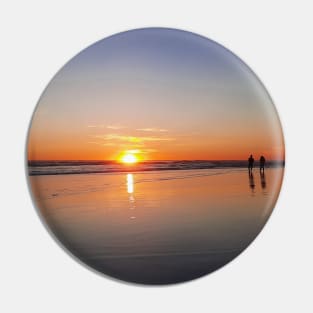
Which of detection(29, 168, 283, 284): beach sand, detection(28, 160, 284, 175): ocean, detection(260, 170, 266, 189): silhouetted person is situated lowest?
detection(29, 168, 283, 284): beach sand

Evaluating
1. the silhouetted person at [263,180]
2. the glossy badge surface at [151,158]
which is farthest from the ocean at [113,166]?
the silhouetted person at [263,180]

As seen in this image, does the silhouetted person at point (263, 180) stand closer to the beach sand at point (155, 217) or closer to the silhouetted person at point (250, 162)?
the beach sand at point (155, 217)

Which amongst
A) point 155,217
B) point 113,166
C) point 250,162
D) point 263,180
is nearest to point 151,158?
point 113,166

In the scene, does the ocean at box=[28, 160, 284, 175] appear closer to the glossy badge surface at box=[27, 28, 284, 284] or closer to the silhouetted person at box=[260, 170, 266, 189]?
the glossy badge surface at box=[27, 28, 284, 284]

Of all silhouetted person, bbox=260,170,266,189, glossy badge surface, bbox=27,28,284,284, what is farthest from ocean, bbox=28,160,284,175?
silhouetted person, bbox=260,170,266,189

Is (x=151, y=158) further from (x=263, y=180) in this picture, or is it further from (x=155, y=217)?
(x=263, y=180)

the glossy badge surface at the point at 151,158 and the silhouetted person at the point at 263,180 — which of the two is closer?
the glossy badge surface at the point at 151,158
